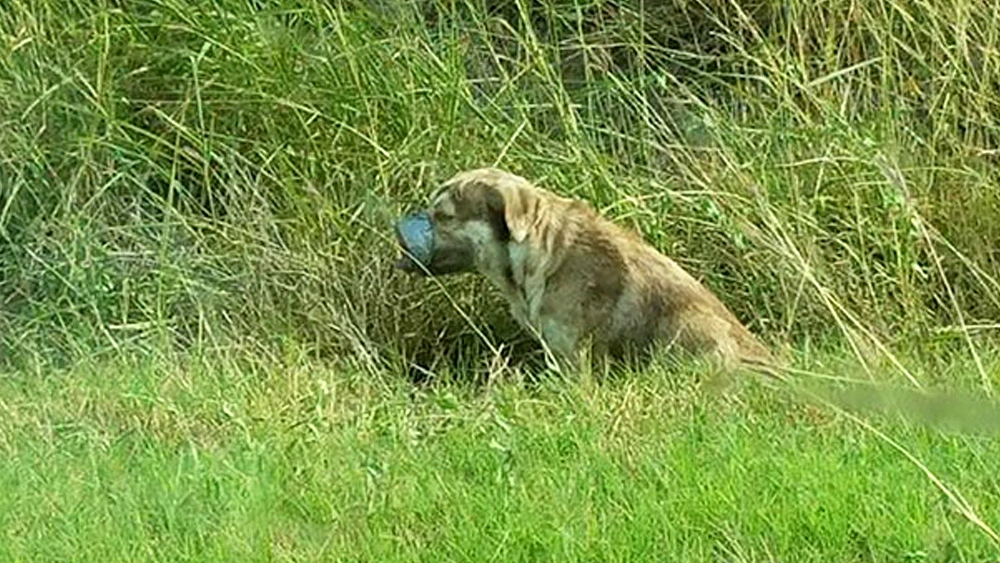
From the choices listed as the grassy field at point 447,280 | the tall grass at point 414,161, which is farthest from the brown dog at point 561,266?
the tall grass at point 414,161

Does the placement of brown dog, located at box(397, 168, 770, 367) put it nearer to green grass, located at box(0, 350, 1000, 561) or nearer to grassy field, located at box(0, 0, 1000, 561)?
grassy field, located at box(0, 0, 1000, 561)

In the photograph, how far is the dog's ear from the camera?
690 centimetres

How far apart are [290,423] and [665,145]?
8.33ft

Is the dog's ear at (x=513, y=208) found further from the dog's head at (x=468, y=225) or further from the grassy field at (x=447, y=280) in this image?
the grassy field at (x=447, y=280)

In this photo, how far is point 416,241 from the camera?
7.00 meters

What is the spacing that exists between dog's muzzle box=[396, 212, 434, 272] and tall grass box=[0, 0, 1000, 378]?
36 cm

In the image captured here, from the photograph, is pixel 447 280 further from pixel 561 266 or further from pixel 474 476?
pixel 474 476

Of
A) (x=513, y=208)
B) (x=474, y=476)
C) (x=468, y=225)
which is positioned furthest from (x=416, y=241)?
(x=474, y=476)

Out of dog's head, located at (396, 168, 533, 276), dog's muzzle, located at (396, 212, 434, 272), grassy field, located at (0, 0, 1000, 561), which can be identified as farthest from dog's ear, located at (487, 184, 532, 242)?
grassy field, located at (0, 0, 1000, 561)

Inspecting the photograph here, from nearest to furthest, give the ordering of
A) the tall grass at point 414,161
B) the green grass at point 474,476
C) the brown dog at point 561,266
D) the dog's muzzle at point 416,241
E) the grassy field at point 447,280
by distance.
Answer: the green grass at point 474,476 → the grassy field at point 447,280 → the brown dog at point 561,266 → the dog's muzzle at point 416,241 → the tall grass at point 414,161

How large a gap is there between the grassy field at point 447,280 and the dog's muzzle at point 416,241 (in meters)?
0.36

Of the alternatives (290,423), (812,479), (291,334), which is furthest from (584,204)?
(812,479)

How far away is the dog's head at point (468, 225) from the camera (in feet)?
22.7

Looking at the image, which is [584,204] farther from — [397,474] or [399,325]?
[397,474]
